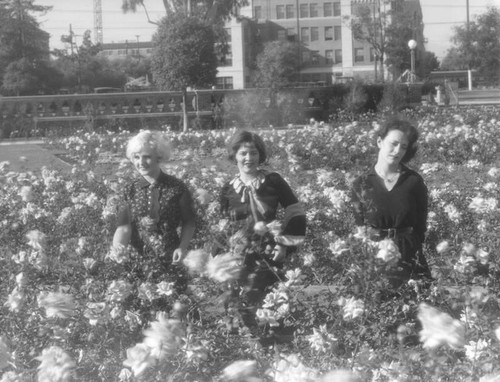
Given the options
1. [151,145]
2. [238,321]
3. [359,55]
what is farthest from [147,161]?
[359,55]

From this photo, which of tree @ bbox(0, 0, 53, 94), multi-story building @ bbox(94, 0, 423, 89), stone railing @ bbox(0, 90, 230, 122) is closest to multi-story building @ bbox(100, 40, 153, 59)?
multi-story building @ bbox(94, 0, 423, 89)

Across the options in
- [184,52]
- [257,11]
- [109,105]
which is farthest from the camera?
[257,11]

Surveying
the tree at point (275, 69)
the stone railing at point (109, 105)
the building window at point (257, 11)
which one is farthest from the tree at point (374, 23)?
the stone railing at point (109, 105)

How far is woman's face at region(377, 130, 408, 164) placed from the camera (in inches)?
154

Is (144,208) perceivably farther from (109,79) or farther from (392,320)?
(109,79)

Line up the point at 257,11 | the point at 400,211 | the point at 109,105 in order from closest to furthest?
the point at 400,211 → the point at 109,105 → the point at 257,11

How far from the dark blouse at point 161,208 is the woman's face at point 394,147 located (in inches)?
34.7

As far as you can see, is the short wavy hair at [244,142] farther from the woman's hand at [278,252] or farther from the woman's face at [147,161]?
the woman's hand at [278,252]

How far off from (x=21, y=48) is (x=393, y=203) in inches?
1726

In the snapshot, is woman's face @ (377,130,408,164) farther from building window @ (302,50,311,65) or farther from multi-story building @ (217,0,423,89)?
building window @ (302,50,311,65)

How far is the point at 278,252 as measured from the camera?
3.59 meters

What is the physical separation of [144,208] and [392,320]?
123 cm

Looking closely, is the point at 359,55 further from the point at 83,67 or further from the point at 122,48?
the point at 122,48

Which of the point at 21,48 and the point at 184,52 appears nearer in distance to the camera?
the point at 184,52
